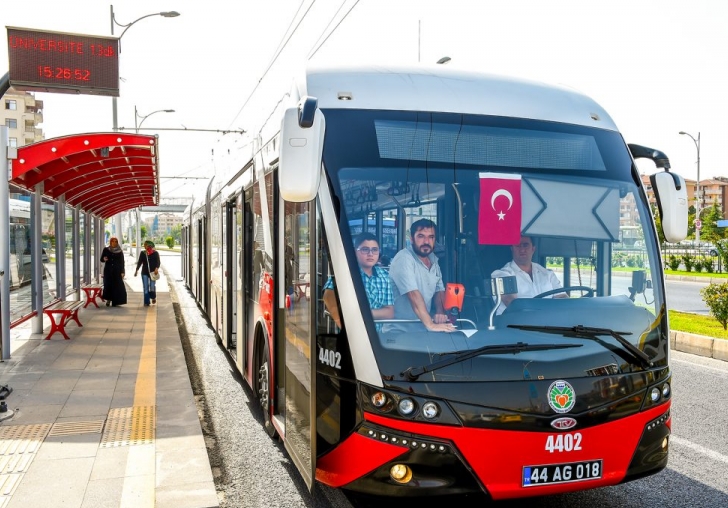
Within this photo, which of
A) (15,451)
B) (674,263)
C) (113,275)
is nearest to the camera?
(15,451)

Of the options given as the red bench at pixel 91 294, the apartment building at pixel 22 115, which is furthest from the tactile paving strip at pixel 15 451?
the apartment building at pixel 22 115

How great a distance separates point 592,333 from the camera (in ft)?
12.7

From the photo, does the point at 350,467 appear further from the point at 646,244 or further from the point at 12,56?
the point at 12,56

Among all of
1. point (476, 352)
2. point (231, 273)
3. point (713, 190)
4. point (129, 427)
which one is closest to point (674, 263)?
point (231, 273)

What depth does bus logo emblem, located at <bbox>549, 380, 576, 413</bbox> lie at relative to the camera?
3.70 meters

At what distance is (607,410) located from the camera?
3.82m

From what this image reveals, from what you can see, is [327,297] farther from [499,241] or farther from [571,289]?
[571,289]

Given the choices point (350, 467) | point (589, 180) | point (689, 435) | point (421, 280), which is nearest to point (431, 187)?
point (421, 280)

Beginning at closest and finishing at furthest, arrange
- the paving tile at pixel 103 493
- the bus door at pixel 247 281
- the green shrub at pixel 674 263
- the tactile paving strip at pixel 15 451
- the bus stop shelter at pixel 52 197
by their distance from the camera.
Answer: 1. the paving tile at pixel 103 493
2. the tactile paving strip at pixel 15 451
3. the bus door at pixel 247 281
4. the bus stop shelter at pixel 52 197
5. the green shrub at pixel 674 263

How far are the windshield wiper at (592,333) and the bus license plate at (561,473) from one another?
0.63 m

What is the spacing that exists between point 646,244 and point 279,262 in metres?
2.48

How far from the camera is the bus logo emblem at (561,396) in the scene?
3.70m

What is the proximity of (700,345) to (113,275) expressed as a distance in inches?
508

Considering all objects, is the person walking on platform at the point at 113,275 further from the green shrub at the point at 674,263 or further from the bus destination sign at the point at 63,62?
the green shrub at the point at 674,263
